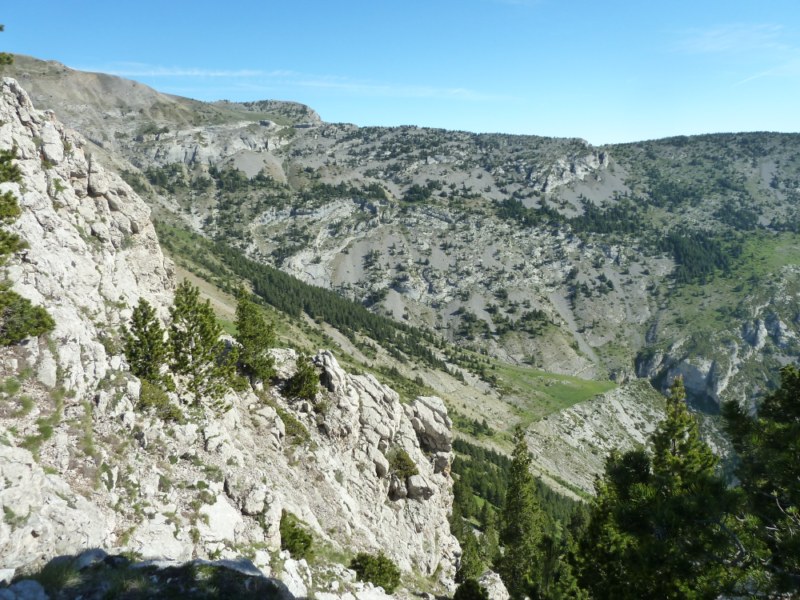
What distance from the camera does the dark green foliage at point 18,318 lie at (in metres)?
23.3

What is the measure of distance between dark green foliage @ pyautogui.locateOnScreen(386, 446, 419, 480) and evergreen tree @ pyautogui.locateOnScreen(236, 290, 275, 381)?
16111 millimetres

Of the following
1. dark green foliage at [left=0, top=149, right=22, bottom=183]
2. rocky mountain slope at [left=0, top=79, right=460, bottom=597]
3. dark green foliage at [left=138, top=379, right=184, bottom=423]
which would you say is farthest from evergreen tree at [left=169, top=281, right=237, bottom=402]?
dark green foliage at [left=0, top=149, right=22, bottom=183]

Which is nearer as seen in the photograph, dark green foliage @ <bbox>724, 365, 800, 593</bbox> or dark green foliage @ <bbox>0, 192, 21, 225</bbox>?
dark green foliage @ <bbox>724, 365, 800, 593</bbox>

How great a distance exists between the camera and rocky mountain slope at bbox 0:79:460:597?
68.1 feet

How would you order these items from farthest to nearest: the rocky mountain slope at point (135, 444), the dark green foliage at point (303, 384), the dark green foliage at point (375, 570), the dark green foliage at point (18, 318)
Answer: the dark green foliage at point (303, 384) < the dark green foliage at point (375, 570) < the dark green foliage at point (18, 318) < the rocky mountain slope at point (135, 444)

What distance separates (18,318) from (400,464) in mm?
36786

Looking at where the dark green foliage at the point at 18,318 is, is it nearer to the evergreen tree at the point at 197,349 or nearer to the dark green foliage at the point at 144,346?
the dark green foliage at the point at 144,346

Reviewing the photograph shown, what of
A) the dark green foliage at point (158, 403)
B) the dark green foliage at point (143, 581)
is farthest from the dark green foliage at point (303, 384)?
the dark green foliage at point (143, 581)

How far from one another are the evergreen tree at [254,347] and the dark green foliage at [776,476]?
118ft

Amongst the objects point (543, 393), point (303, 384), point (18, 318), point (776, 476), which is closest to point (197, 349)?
point (303, 384)

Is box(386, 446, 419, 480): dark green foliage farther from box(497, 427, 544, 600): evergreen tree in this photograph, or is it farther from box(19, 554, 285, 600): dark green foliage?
box(19, 554, 285, 600): dark green foliage

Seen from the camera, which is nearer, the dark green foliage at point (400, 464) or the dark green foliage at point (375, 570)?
the dark green foliage at point (375, 570)

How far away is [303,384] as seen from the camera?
4491 cm

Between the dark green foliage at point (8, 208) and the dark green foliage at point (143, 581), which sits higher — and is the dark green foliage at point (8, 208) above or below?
above
